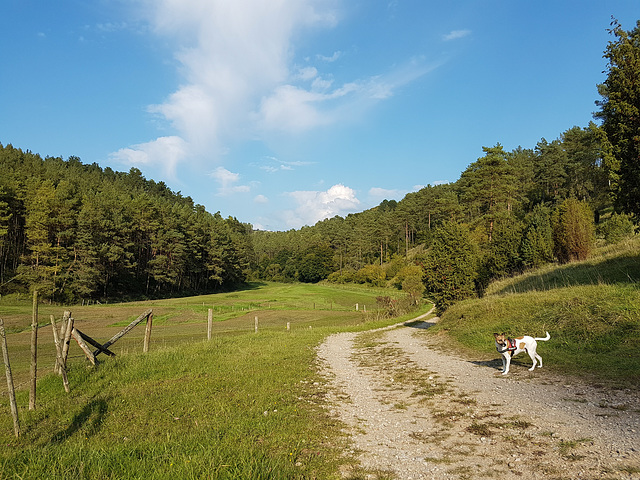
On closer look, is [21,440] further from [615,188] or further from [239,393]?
[615,188]

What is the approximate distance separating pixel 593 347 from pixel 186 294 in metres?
85.4

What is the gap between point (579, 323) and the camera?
13.1 m

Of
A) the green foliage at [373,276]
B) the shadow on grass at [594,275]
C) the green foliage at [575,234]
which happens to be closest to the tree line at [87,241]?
the green foliage at [373,276]

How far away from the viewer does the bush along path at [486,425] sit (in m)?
4.89

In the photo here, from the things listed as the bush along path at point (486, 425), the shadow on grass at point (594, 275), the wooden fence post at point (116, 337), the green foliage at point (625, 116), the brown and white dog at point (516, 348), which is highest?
the green foliage at point (625, 116)

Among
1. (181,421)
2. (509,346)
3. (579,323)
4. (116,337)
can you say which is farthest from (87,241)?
(579,323)

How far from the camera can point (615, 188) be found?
624 inches

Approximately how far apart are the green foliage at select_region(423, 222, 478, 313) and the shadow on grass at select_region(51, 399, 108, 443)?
2265 cm

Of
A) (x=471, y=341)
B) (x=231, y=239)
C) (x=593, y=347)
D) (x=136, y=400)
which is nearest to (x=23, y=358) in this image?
(x=136, y=400)

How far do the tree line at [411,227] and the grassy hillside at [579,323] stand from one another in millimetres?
4329

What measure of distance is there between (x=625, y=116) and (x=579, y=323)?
9.34 meters

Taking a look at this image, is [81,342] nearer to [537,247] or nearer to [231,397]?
[231,397]

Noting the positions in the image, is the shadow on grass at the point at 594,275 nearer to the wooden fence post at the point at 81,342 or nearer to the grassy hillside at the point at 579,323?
the grassy hillside at the point at 579,323

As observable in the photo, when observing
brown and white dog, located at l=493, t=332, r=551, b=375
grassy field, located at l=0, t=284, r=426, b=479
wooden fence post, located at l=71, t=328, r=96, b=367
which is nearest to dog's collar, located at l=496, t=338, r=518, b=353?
brown and white dog, located at l=493, t=332, r=551, b=375
